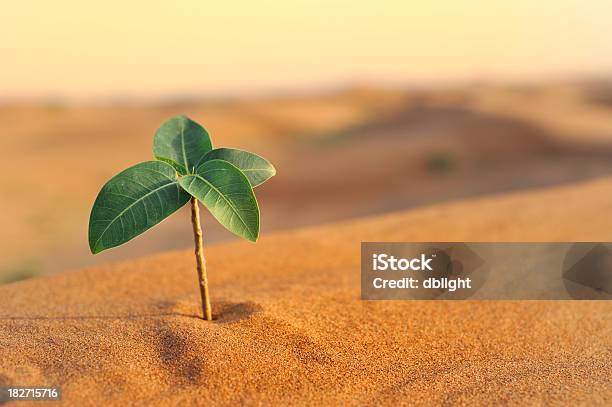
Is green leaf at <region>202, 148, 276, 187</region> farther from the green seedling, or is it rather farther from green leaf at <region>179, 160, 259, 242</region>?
green leaf at <region>179, 160, 259, 242</region>

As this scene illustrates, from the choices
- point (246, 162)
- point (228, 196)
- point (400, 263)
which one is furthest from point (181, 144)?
point (400, 263)

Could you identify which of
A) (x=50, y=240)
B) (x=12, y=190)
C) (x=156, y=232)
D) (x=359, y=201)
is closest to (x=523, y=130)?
(x=359, y=201)

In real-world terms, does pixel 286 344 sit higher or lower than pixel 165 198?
lower
